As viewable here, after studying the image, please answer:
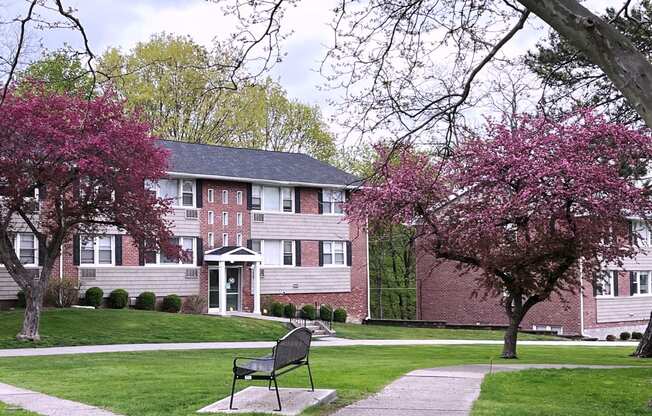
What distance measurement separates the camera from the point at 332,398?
10711 millimetres

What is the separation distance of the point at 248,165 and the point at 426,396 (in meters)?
28.5

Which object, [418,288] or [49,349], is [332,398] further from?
[418,288]

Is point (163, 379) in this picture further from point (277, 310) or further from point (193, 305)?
point (277, 310)

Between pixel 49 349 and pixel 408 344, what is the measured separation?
464 inches

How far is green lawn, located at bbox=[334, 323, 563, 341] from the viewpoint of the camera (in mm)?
33312

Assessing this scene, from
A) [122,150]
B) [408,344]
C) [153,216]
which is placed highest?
[122,150]

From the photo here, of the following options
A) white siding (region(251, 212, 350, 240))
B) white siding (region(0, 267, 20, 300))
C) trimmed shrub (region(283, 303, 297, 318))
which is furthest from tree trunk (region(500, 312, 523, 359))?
white siding (region(0, 267, 20, 300))

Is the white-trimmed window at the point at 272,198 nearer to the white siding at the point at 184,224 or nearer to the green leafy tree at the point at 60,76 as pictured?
the white siding at the point at 184,224

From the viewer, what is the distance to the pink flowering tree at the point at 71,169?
23.2 m

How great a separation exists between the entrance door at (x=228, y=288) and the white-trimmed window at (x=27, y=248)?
7.94m

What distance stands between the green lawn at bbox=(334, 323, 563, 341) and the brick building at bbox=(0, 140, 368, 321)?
3.45 metres

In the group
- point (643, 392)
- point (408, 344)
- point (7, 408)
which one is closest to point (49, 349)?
point (408, 344)

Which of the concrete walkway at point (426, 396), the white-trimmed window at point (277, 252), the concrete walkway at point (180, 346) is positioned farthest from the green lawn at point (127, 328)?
the concrete walkway at point (426, 396)

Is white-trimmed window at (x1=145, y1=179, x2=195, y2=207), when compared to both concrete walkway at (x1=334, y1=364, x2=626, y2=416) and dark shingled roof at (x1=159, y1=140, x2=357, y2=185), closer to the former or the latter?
dark shingled roof at (x1=159, y1=140, x2=357, y2=185)
